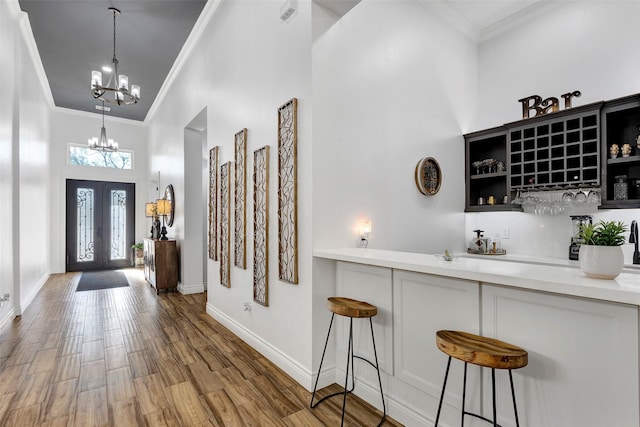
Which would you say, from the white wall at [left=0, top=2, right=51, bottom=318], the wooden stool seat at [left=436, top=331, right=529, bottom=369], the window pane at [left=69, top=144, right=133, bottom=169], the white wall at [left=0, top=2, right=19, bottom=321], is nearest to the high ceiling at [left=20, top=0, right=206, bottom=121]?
the white wall at [left=0, top=2, right=51, bottom=318]

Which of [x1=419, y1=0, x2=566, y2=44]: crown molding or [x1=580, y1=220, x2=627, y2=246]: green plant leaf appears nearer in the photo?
[x1=580, y1=220, x2=627, y2=246]: green plant leaf

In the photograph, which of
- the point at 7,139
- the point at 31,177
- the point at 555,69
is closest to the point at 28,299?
the point at 31,177

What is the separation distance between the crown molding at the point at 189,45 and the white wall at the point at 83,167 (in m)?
1.91

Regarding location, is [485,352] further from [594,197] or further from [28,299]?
[28,299]

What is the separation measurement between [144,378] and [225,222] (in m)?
1.86

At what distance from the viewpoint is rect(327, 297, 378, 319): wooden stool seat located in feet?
6.45

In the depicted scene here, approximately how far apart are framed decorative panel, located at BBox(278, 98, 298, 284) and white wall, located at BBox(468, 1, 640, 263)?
2522 mm

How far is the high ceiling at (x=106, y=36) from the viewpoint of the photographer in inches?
159

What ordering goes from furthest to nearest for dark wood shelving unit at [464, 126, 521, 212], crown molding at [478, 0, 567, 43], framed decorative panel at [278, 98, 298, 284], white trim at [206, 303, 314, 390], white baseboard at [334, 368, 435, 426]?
dark wood shelving unit at [464, 126, 521, 212] → crown molding at [478, 0, 567, 43] → framed decorative panel at [278, 98, 298, 284] → white trim at [206, 303, 314, 390] → white baseboard at [334, 368, 435, 426]

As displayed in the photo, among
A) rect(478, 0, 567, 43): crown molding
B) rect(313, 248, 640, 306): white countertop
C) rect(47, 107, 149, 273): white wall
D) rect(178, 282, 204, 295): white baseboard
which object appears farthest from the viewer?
rect(47, 107, 149, 273): white wall

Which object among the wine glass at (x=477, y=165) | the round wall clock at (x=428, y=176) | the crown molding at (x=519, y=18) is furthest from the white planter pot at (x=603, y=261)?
the crown molding at (x=519, y=18)

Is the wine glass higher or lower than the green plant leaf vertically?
higher

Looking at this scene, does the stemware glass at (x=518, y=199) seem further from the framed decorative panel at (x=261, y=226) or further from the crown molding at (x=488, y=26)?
the framed decorative panel at (x=261, y=226)

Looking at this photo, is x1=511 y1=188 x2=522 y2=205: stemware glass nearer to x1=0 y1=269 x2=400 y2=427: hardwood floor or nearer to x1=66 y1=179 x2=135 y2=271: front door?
x1=0 y1=269 x2=400 y2=427: hardwood floor
